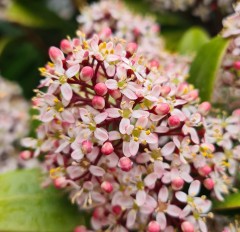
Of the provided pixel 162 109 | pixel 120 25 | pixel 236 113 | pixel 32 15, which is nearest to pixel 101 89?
pixel 162 109

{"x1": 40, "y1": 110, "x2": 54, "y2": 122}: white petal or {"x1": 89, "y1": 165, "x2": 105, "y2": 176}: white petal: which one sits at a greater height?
{"x1": 40, "y1": 110, "x2": 54, "y2": 122}: white petal

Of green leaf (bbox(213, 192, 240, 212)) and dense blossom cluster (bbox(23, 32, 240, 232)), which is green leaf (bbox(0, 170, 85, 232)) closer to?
dense blossom cluster (bbox(23, 32, 240, 232))

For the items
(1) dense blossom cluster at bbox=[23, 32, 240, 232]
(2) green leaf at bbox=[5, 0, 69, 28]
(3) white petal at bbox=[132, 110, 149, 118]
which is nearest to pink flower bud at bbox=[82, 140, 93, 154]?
(1) dense blossom cluster at bbox=[23, 32, 240, 232]

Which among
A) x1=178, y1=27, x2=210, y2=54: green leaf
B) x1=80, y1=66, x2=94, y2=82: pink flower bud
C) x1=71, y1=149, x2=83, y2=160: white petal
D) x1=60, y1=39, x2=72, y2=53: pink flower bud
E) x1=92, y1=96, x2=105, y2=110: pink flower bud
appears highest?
x1=178, y1=27, x2=210, y2=54: green leaf

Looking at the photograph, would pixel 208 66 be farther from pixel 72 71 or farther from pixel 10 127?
pixel 10 127

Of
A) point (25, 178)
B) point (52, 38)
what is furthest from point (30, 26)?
point (25, 178)

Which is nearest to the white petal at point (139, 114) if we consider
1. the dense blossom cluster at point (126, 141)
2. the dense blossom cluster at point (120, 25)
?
the dense blossom cluster at point (126, 141)

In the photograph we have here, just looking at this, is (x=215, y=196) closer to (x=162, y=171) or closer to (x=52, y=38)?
(x=162, y=171)
